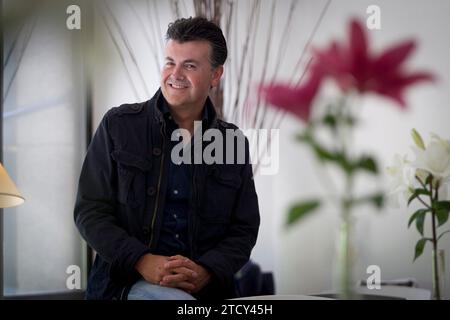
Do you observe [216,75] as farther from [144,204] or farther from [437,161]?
[437,161]

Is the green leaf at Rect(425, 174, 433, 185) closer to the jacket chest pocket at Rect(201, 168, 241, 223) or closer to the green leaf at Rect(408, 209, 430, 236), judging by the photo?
the green leaf at Rect(408, 209, 430, 236)

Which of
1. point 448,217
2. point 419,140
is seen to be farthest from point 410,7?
point 448,217

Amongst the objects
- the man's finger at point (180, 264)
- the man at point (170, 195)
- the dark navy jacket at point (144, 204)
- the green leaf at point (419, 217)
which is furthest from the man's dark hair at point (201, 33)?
the green leaf at point (419, 217)

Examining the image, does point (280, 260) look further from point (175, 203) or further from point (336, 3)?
point (336, 3)

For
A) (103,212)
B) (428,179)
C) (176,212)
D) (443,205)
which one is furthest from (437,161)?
(103,212)

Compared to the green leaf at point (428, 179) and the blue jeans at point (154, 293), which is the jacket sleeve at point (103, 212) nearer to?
the blue jeans at point (154, 293)

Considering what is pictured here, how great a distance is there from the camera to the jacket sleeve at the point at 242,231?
1412 mm

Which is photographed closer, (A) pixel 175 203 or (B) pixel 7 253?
(A) pixel 175 203

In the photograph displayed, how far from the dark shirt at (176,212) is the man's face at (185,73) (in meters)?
0.14

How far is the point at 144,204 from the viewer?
1.39m

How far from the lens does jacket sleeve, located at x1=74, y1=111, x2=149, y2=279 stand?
138 centimetres

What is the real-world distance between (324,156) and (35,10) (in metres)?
0.92

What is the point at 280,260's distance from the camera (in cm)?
142
